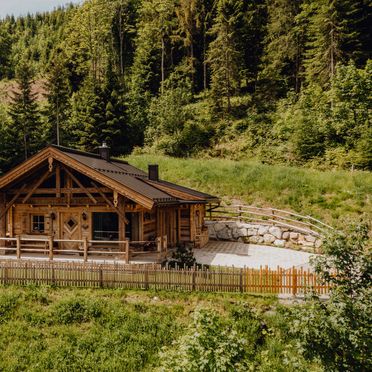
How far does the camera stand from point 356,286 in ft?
24.4

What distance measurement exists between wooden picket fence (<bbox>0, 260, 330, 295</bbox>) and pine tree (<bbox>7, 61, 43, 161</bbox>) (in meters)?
28.7

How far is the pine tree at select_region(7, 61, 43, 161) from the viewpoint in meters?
40.4

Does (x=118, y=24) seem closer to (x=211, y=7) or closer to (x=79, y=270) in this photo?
(x=211, y=7)

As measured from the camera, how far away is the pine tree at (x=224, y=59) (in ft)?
140

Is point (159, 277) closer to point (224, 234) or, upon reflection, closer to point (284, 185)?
point (224, 234)

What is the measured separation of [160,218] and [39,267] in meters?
7.74

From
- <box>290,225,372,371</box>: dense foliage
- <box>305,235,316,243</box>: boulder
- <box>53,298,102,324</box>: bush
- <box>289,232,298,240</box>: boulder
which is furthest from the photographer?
<box>289,232,298,240</box>: boulder

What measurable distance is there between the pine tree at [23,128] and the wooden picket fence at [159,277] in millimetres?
28690

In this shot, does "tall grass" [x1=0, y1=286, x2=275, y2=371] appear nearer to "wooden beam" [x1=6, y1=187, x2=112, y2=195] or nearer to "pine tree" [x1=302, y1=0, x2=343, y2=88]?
"wooden beam" [x1=6, y1=187, x2=112, y2=195]

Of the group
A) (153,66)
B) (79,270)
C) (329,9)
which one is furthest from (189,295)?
(153,66)

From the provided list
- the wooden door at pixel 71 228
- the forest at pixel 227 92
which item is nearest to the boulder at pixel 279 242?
the forest at pixel 227 92

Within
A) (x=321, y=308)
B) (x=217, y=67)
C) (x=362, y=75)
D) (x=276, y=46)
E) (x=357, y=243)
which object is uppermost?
(x=276, y=46)

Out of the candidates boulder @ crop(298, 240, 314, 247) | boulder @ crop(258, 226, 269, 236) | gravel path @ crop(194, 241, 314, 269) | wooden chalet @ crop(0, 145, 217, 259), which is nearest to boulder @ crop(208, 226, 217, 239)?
gravel path @ crop(194, 241, 314, 269)

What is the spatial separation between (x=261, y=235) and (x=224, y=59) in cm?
2749
